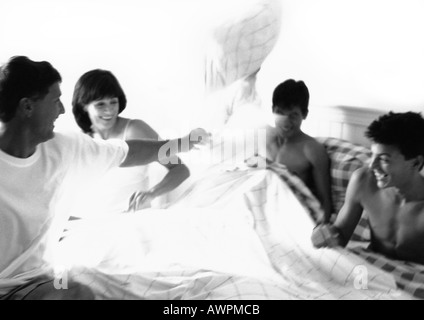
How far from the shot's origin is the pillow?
1595 mm

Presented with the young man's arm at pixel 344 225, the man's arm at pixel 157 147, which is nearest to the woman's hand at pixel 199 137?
the man's arm at pixel 157 147

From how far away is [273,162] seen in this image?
165 cm

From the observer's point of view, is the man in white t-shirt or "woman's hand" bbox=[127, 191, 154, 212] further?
"woman's hand" bbox=[127, 191, 154, 212]

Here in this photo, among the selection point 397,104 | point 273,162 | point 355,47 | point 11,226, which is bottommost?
point 11,226

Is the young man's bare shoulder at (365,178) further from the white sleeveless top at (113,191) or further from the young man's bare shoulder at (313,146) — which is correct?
the white sleeveless top at (113,191)

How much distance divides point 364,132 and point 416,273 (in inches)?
15.1

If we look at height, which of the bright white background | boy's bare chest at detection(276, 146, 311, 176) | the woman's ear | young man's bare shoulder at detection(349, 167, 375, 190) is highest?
the bright white background

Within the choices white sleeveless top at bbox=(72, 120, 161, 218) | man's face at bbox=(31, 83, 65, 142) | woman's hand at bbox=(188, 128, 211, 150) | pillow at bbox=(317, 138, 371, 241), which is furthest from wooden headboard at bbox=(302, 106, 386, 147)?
man's face at bbox=(31, 83, 65, 142)

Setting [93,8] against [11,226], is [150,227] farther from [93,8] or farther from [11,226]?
[93,8]

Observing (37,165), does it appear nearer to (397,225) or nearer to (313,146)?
(313,146)

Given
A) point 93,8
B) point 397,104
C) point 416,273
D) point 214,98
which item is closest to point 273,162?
point 214,98

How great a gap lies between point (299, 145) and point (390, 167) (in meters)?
0.24

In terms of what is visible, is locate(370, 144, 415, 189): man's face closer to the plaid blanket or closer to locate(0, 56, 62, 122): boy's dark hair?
the plaid blanket

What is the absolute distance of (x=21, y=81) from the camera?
1.56m
